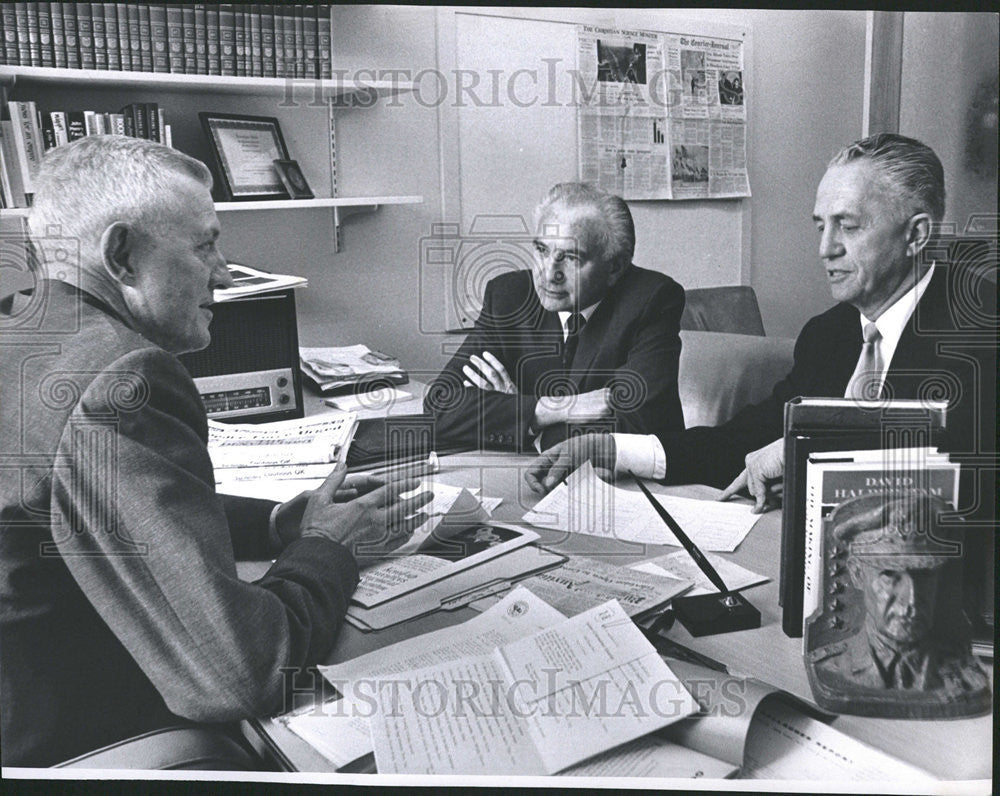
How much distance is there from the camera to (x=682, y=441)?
1715mm

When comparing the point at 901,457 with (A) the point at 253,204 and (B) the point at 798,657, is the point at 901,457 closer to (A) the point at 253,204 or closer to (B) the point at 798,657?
(B) the point at 798,657

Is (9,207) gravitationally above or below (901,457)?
above

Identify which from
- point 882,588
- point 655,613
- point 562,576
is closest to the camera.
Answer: point 882,588

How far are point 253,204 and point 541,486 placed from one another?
0.81 meters

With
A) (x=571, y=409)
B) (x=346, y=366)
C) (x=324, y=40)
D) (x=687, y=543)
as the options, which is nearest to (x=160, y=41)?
(x=324, y=40)

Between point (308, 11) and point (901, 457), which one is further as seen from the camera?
point (308, 11)

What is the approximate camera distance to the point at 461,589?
4.30ft

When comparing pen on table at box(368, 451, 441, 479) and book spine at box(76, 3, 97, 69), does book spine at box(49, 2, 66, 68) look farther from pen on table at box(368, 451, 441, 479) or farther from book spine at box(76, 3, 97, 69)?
pen on table at box(368, 451, 441, 479)

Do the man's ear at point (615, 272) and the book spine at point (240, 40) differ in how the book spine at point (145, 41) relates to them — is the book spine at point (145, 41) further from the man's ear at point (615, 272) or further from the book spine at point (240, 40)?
the man's ear at point (615, 272)

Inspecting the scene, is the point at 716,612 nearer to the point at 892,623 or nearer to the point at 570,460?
the point at 892,623

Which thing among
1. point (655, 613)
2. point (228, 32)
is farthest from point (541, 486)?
point (228, 32)

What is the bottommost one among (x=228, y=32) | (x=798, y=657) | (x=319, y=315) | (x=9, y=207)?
(x=798, y=657)

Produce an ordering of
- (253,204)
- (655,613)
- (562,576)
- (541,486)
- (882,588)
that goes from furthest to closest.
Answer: (253,204)
(541,486)
(562,576)
(655,613)
(882,588)

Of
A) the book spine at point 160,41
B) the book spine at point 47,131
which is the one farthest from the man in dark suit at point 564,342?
the book spine at point 47,131
